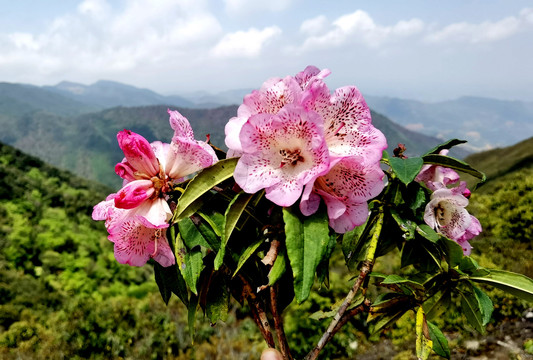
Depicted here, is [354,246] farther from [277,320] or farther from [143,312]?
[143,312]

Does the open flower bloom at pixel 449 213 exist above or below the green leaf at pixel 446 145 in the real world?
below

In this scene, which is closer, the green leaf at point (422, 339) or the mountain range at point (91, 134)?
the green leaf at point (422, 339)

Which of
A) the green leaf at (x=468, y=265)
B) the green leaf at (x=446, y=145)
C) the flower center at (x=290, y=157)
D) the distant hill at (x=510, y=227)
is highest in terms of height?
the flower center at (x=290, y=157)

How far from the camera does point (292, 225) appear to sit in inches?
24.0

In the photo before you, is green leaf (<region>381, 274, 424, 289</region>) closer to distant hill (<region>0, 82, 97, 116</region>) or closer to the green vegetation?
the green vegetation

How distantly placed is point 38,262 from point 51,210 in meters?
3.72

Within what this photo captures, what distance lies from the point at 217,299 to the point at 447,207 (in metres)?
0.54

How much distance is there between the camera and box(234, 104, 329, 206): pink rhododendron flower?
2.03ft

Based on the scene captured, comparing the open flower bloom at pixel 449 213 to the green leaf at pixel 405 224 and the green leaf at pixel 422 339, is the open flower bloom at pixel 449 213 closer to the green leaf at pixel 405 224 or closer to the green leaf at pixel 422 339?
the green leaf at pixel 405 224

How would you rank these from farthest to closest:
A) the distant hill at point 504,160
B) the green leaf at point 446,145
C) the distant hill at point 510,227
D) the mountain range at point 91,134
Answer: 1. the mountain range at point 91,134
2. the distant hill at point 504,160
3. the distant hill at point 510,227
4. the green leaf at point 446,145

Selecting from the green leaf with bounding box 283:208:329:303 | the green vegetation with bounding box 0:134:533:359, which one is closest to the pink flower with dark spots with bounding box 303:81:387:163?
the green leaf with bounding box 283:208:329:303

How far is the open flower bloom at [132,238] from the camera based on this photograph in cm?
73

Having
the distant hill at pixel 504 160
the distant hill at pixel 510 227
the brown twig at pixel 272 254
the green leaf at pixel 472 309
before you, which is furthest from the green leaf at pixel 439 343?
the distant hill at pixel 504 160

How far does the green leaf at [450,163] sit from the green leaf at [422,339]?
0.30m
